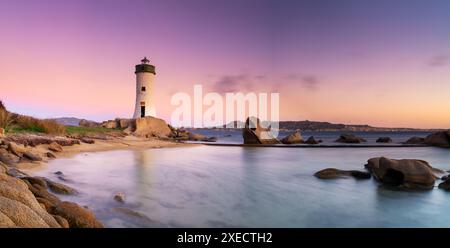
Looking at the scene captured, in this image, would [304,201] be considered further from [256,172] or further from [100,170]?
[100,170]

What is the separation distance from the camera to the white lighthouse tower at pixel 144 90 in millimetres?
41062

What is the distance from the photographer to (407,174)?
335 inches

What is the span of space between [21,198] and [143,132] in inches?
1332

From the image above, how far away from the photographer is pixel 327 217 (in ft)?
19.4

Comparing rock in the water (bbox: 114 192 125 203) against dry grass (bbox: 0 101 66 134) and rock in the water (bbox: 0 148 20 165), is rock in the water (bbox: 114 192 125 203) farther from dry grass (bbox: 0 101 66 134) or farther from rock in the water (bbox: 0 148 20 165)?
dry grass (bbox: 0 101 66 134)

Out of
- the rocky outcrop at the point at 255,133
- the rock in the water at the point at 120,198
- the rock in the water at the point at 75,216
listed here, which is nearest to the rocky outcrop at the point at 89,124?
the rocky outcrop at the point at 255,133

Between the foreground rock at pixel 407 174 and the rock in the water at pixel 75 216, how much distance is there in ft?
25.6

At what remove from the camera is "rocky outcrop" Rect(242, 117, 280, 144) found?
31.5m

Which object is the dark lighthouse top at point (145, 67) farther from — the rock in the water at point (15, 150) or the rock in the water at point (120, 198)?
the rock in the water at point (120, 198)

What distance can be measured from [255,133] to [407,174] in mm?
23286

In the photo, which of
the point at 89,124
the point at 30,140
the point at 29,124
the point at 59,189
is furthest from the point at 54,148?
the point at 89,124

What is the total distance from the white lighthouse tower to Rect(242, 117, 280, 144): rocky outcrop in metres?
15.6

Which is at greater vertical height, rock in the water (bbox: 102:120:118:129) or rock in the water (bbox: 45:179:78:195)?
rock in the water (bbox: 102:120:118:129)

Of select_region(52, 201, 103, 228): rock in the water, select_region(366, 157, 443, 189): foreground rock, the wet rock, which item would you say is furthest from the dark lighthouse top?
the wet rock
